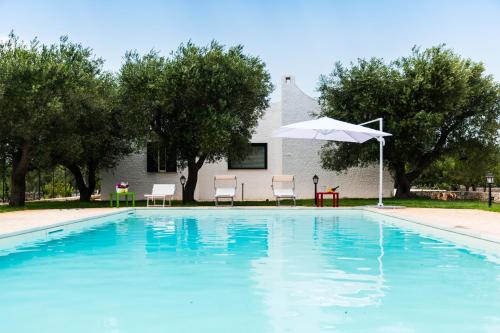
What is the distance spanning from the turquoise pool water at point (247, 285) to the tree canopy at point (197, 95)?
29.5ft

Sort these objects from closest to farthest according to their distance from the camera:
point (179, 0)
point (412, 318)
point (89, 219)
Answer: point (412, 318) < point (89, 219) < point (179, 0)

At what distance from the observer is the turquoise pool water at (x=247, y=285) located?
3.67 metres

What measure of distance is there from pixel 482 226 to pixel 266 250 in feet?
15.6

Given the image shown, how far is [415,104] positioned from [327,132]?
4707mm

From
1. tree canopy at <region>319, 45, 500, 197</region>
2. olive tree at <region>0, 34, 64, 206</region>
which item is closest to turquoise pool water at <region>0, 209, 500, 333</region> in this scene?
olive tree at <region>0, 34, 64, 206</region>

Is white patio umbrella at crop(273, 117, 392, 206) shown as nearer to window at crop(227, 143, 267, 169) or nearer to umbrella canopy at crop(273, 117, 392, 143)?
umbrella canopy at crop(273, 117, 392, 143)

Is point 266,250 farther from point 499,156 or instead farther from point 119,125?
point 499,156

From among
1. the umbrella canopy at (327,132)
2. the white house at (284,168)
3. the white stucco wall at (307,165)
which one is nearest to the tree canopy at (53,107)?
the white house at (284,168)

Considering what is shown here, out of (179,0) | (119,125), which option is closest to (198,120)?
(119,125)

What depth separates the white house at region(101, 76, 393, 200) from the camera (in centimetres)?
2336

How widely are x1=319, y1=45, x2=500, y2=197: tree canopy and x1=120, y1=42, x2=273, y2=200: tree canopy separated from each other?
11.9ft

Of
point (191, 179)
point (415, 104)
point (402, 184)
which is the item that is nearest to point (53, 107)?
point (191, 179)

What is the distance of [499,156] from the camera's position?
21.6 meters

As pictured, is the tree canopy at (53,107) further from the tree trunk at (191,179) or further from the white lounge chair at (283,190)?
the white lounge chair at (283,190)
